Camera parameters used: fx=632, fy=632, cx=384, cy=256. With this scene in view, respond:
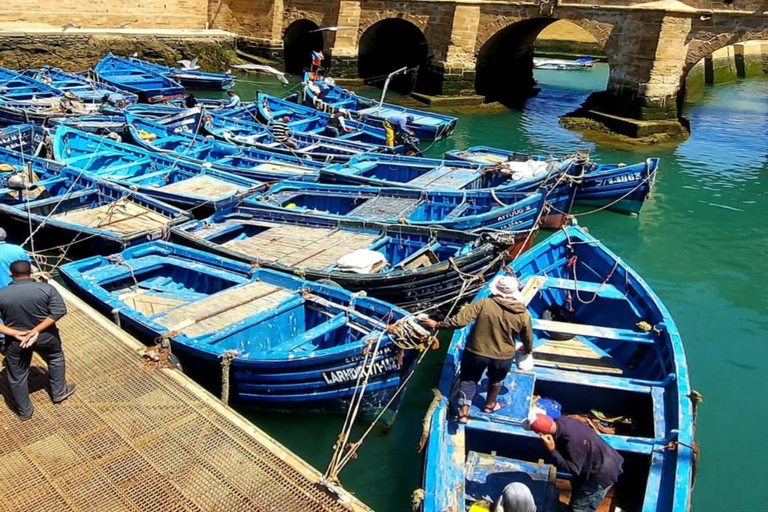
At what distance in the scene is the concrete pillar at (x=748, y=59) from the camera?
1818 inches

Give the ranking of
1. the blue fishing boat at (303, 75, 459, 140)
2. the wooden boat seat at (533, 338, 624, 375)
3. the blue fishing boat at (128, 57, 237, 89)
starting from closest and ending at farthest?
the wooden boat seat at (533, 338, 624, 375)
the blue fishing boat at (303, 75, 459, 140)
the blue fishing boat at (128, 57, 237, 89)

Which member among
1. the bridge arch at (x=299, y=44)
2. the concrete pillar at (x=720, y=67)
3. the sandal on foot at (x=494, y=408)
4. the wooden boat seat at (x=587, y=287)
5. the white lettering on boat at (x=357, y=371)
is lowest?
the white lettering on boat at (x=357, y=371)

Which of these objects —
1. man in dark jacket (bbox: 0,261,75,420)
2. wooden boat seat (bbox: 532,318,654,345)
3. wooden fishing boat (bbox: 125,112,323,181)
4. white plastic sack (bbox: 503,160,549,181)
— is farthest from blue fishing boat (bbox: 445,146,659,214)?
man in dark jacket (bbox: 0,261,75,420)

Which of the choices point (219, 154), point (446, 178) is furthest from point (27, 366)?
point (219, 154)

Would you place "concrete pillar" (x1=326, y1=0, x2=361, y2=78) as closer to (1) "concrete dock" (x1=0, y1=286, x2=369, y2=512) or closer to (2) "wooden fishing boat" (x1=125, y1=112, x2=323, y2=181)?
(2) "wooden fishing boat" (x1=125, y1=112, x2=323, y2=181)

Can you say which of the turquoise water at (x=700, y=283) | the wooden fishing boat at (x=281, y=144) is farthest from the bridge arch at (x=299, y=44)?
the wooden fishing boat at (x=281, y=144)

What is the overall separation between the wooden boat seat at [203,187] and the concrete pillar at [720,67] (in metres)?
39.4

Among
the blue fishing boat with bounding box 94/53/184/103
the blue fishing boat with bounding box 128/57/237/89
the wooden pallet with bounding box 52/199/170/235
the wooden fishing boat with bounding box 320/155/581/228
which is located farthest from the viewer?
the blue fishing boat with bounding box 128/57/237/89

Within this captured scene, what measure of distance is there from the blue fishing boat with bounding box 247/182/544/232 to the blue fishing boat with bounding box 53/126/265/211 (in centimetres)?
80

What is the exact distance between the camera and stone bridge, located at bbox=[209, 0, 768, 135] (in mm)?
25438

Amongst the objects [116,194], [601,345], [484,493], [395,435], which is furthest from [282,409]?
[116,194]

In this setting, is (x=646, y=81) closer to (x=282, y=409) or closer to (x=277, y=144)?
(x=277, y=144)

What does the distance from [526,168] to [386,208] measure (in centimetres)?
422

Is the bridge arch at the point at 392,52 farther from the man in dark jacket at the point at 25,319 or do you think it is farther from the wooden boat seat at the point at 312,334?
the man in dark jacket at the point at 25,319
